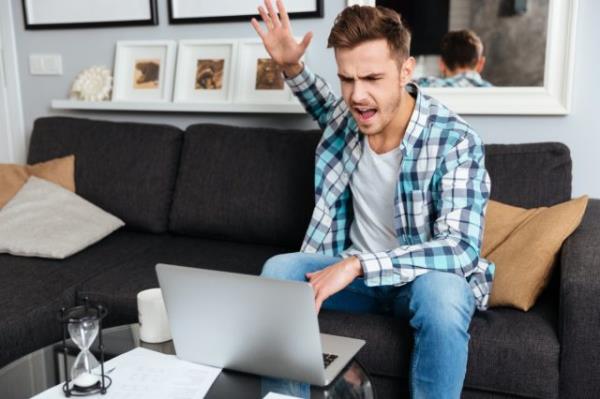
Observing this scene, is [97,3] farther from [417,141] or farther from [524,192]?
[524,192]

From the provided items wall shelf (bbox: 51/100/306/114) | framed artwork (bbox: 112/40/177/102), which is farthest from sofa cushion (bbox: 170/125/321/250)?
framed artwork (bbox: 112/40/177/102)

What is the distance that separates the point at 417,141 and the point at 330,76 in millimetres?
867

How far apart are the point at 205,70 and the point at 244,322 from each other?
168 cm

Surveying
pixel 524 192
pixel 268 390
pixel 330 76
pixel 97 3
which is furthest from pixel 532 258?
pixel 97 3

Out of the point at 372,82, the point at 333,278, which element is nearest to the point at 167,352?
the point at 333,278

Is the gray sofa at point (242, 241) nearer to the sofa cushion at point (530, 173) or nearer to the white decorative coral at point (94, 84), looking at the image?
the sofa cushion at point (530, 173)

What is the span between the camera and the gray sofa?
160 centimetres

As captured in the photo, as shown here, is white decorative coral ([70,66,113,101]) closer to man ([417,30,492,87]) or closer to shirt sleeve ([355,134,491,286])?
man ([417,30,492,87])

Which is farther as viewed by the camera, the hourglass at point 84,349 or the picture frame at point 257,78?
the picture frame at point 257,78

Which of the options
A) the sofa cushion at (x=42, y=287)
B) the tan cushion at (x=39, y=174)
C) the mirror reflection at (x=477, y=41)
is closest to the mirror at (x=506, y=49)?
the mirror reflection at (x=477, y=41)

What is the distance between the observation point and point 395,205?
1787mm

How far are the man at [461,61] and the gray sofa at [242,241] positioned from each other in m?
0.35

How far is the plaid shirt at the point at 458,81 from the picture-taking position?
2.34 metres

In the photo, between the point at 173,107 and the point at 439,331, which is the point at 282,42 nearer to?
the point at 173,107
